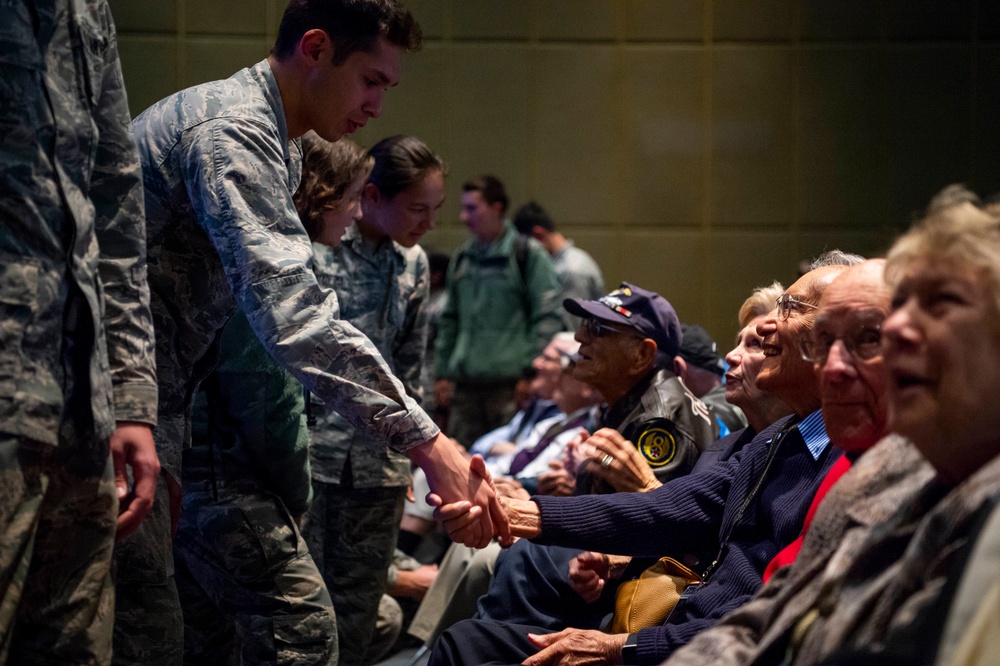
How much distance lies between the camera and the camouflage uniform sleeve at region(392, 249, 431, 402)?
11.4ft

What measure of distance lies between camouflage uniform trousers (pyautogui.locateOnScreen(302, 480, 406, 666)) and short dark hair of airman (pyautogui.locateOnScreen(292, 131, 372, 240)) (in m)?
0.79

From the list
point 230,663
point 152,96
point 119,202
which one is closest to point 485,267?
point 152,96

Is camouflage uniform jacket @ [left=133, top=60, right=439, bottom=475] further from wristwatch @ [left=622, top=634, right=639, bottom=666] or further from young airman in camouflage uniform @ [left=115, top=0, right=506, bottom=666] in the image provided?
wristwatch @ [left=622, top=634, right=639, bottom=666]

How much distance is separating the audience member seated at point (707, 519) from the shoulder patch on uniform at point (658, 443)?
1.37 feet

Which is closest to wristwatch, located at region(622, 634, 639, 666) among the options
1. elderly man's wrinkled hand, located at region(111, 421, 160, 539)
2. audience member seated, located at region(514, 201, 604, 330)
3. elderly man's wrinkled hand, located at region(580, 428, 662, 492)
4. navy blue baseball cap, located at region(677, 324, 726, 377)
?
elderly man's wrinkled hand, located at region(580, 428, 662, 492)

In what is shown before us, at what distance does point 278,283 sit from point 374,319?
1.46 m

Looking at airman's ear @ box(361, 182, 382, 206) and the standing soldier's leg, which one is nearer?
the standing soldier's leg

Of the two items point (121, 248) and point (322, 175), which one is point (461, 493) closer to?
point (121, 248)

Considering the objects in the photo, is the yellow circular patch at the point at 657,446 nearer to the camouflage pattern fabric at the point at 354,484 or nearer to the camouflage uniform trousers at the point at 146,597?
the camouflage pattern fabric at the point at 354,484

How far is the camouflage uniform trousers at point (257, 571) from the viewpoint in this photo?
213 cm

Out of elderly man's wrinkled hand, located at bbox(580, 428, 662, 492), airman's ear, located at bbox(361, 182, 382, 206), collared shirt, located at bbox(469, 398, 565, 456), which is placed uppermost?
airman's ear, located at bbox(361, 182, 382, 206)

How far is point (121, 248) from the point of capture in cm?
154

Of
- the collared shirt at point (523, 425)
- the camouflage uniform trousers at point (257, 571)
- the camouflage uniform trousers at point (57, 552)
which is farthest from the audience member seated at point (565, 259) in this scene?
the camouflage uniform trousers at point (57, 552)

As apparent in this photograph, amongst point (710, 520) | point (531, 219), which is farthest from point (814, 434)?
point (531, 219)
